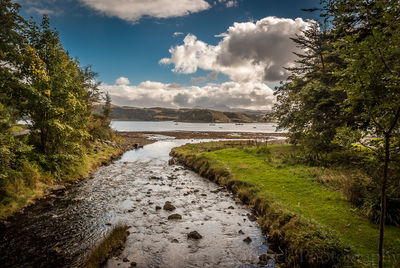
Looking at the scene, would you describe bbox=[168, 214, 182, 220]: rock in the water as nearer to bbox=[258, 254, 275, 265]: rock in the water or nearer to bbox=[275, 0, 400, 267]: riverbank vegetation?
bbox=[258, 254, 275, 265]: rock in the water

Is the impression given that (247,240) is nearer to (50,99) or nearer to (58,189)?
(58,189)

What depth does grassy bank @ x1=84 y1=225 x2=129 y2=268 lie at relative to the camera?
8.34 m

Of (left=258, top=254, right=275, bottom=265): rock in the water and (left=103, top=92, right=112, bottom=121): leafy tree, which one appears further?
(left=103, top=92, right=112, bottom=121): leafy tree

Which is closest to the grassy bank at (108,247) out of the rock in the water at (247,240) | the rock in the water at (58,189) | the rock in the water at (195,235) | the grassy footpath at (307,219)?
the rock in the water at (195,235)

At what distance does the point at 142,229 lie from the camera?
11.5 metres

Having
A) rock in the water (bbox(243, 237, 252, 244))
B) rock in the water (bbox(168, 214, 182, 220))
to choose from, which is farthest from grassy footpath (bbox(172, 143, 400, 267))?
rock in the water (bbox(168, 214, 182, 220))

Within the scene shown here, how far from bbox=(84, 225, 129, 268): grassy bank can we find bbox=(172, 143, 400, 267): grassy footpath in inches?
301

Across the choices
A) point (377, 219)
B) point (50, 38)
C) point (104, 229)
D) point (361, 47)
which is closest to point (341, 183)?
point (377, 219)

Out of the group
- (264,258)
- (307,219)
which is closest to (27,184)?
(264,258)

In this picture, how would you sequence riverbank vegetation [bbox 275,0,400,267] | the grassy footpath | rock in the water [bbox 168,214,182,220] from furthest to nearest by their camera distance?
rock in the water [bbox 168,214,182,220] → the grassy footpath → riverbank vegetation [bbox 275,0,400,267]

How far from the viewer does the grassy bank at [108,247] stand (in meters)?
8.34

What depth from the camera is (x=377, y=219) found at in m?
9.09

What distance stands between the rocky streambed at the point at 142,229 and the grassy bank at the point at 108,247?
0.32m

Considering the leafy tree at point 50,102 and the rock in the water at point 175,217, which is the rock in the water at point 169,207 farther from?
the leafy tree at point 50,102
